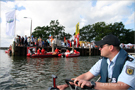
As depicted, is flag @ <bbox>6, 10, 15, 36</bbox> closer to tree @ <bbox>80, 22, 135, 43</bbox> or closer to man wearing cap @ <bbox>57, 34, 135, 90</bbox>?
man wearing cap @ <bbox>57, 34, 135, 90</bbox>

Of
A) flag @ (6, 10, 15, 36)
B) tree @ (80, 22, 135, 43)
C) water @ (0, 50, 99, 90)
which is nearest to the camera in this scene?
water @ (0, 50, 99, 90)

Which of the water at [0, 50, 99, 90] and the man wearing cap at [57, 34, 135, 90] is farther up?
the man wearing cap at [57, 34, 135, 90]

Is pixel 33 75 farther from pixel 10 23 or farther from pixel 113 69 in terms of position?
pixel 10 23

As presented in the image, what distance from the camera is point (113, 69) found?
2.14 metres

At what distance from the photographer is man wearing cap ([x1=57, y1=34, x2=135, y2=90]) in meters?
1.91

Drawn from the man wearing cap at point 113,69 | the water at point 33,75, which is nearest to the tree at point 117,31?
the water at point 33,75

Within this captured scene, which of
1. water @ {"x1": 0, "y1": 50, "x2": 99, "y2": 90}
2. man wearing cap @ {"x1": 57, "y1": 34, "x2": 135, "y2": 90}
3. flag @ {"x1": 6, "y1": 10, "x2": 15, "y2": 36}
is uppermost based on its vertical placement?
flag @ {"x1": 6, "y1": 10, "x2": 15, "y2": 36}

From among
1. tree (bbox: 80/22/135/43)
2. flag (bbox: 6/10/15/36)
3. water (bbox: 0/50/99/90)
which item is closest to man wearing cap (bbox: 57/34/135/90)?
water (bbox: 0/50/99/90)

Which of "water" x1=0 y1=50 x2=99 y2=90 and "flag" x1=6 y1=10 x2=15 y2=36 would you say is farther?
"flag" x1=6 y1=10 x2=15 y2=36

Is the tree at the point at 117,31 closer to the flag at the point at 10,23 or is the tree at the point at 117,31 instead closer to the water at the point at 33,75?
the flag at the point at 10,23

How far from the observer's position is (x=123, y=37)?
→ 56719 millimetres

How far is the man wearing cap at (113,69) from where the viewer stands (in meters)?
1.91

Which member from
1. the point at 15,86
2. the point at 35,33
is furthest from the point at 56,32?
the point at 15,86

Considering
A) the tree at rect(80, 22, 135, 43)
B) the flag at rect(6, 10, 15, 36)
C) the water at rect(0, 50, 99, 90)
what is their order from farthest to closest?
1. the tree at rect(80, 22, 135, 43)
2. the flag at rect(6, 10, 15, 36)
3. the water at rect(0, 50, 99, 90)
